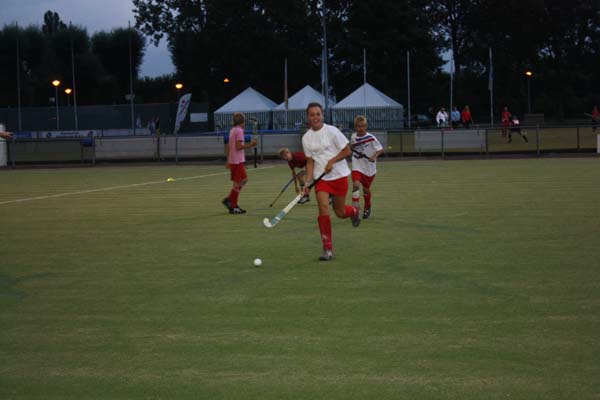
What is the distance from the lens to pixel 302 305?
26.7ft

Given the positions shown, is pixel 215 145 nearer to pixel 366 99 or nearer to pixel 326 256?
pixel 366 99

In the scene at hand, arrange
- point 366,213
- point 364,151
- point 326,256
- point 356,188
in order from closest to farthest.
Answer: point 326,256
point 356,188
point 366,213
point 364,151

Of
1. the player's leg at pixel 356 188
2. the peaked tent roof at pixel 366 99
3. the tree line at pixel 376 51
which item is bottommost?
the player's leg at pixel 356 188

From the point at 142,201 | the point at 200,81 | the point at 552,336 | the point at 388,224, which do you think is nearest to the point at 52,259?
the point at 388,224

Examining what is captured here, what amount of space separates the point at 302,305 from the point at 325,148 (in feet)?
11.6

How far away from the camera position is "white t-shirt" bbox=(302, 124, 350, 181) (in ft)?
37.1

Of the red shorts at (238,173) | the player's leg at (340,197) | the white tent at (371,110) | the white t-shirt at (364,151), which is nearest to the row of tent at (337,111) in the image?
the white tent at (371,110)

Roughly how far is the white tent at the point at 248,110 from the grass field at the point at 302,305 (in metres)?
44.6

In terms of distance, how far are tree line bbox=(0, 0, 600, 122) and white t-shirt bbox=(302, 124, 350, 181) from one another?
66859mm

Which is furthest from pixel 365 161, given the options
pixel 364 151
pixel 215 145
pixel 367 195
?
pixel 215 145

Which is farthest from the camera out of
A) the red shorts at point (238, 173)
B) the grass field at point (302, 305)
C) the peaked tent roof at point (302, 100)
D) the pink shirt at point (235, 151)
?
the peaked tent roof at point (302, 100)

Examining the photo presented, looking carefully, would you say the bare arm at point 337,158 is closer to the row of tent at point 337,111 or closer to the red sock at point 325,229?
the red sock at point 325,229

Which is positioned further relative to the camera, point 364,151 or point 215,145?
point 215,145

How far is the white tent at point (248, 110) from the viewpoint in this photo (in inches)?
2427
